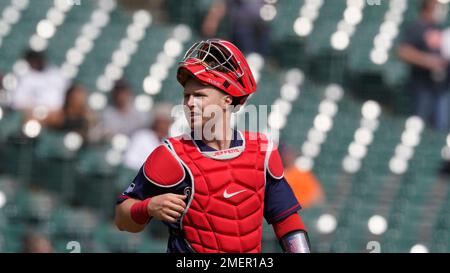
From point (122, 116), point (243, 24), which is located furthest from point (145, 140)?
point (243, 24)

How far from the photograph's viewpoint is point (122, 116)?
8.42m

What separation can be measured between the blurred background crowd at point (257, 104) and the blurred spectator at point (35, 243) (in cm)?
2

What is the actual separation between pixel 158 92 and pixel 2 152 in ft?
4.73

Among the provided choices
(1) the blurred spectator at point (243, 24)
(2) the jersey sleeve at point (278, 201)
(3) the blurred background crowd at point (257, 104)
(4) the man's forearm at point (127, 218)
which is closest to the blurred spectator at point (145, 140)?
(3) the blurred background crowd at point (257, 104)

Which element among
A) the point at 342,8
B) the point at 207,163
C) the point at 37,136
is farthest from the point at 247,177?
the point at 342,8

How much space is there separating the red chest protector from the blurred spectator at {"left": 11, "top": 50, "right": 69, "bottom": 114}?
466 cm

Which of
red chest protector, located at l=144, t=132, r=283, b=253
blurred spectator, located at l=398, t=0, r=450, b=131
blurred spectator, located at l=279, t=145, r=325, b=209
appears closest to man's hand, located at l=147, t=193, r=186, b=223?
red chest protector, located at l=144, t=132, r=283, b=253

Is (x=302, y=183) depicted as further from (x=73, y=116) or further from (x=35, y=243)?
(x=35, y=243)

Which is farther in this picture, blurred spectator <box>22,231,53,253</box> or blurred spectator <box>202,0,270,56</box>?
blurred spectator <box>202,0,270,56</box>

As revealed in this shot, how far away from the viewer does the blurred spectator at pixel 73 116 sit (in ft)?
27.7

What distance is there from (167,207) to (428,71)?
5993 mm

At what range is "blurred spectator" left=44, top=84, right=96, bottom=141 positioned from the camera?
843 cm

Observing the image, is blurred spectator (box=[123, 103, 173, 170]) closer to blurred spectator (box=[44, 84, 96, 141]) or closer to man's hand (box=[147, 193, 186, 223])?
blurred spectator (box=[44, 84, 96, 141])

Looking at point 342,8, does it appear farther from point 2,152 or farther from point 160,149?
point 160,149
